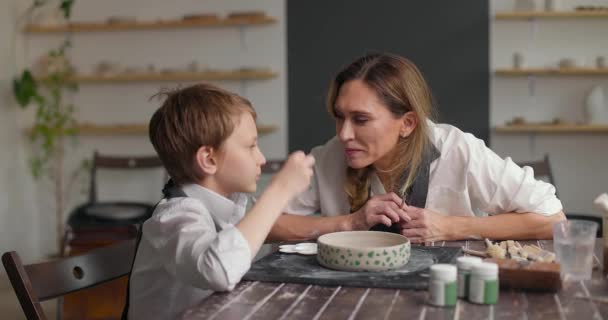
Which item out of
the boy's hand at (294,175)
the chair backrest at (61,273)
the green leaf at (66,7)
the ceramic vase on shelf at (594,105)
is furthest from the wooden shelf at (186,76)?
the boy's hand at (294,175)

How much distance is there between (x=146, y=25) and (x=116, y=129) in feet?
2.34

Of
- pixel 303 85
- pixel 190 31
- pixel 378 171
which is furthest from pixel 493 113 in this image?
pixel 378 171

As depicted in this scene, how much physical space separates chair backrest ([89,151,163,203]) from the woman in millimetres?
2354

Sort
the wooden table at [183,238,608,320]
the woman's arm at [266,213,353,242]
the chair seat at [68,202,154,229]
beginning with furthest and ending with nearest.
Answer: the chair seat at [68,202,154,229]
the woman's arm at [266,213,353,242]
the wooden table at [183,238,608,320]

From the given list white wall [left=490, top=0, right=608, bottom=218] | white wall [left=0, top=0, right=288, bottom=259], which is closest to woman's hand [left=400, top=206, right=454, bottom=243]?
white wall [left=490, top=0, right=608, bottom=218]

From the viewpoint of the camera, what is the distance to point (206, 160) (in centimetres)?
151

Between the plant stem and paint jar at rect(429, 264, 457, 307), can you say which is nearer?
paint jar at rect(429, 264, 457, 307)

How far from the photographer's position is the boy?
1.33 meters

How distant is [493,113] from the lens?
4.55 metres

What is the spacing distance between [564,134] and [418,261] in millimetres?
3406

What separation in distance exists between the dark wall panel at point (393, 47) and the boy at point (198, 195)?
10.3ft

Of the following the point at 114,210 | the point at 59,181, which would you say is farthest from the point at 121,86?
the point at 114,210

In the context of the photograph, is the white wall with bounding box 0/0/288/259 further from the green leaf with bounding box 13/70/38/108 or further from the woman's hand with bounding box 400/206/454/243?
the woman's hand with bounding box 400/206/454/243

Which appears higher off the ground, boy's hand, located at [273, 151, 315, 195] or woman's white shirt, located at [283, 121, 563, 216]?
boy's hand, located at [273, 151, 315, 195]
